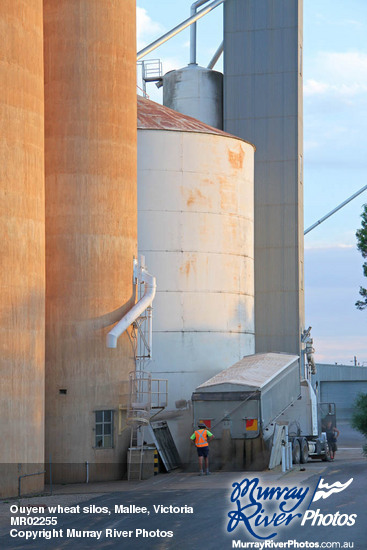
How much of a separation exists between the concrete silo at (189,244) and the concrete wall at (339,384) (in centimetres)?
3393

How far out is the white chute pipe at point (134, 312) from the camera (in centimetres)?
2888

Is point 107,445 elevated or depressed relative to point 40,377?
depressed

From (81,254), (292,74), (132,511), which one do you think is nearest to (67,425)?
(81,254)

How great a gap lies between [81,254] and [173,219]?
8.28 m

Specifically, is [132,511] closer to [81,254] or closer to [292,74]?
[81,254]

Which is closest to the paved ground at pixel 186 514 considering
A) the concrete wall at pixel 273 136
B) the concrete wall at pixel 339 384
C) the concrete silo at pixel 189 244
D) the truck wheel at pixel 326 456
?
the truck wheel at pixel 326 456

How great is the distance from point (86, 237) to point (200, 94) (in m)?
22.6

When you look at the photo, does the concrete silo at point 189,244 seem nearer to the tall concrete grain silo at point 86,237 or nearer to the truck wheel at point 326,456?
the truck wheel at point 326,456

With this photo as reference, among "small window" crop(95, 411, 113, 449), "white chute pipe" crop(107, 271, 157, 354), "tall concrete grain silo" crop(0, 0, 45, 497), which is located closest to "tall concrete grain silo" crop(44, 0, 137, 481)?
"small window" crop(95, 411, 113, 449)

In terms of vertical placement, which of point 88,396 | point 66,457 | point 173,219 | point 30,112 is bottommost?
point 66,457

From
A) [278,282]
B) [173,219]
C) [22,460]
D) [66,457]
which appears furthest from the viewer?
[278,282]

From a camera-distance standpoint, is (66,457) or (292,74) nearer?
(66,457)

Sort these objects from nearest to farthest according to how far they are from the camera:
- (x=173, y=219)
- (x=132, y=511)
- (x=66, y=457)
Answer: (x=132, y=511) < (x=66, y=457) < (x=173, y=219)

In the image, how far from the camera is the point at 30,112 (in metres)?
26.3
